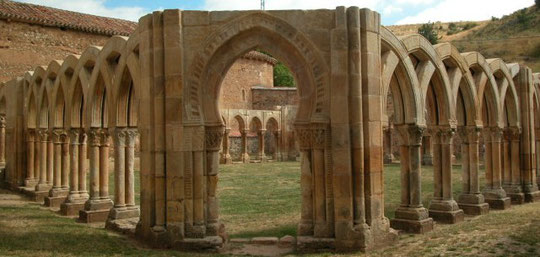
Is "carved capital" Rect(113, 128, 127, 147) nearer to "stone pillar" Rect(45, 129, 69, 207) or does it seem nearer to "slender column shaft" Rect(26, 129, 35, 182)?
"stone pillar" Rect(45, 129, 69, 207)

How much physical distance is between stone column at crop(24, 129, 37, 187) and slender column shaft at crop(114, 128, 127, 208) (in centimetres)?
845

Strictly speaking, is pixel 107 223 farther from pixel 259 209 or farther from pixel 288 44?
pixel 288 44

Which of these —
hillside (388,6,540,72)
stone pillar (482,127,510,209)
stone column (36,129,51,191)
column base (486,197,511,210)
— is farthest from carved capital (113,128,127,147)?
hillside (388,6,540,72)

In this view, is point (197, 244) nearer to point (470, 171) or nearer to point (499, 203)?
point (470, 171)

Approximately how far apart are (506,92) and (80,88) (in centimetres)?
1226

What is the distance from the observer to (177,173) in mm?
8070

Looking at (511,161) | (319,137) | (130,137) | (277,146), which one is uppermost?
(130,137)

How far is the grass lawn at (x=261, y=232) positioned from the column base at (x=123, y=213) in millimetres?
417

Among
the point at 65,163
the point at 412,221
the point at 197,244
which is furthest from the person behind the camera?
the point at 65,163

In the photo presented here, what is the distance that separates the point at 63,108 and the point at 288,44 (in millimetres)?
9043

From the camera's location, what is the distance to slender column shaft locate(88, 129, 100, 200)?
11656 millimetres

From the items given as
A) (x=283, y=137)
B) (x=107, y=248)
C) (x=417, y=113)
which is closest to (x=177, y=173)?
(x=107, y=248)

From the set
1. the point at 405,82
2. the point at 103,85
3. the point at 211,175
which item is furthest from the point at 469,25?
the point at 211,175

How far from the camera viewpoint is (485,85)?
13070mm
